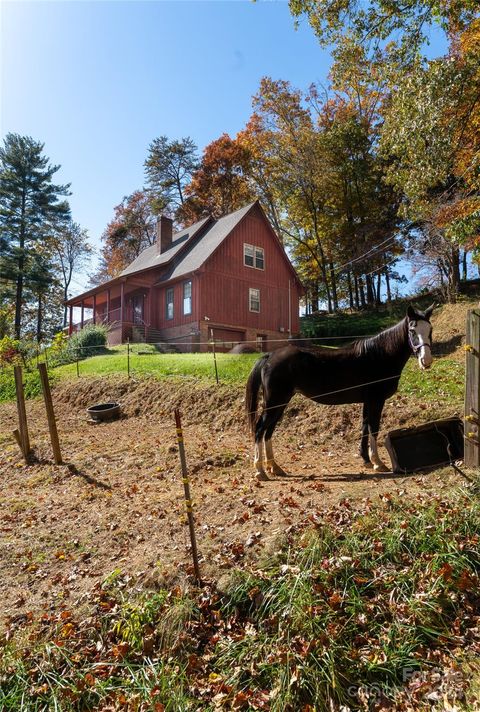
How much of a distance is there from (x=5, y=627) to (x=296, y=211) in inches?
1443

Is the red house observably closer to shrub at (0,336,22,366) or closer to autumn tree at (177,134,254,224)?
shrub at (0,336,22,366)

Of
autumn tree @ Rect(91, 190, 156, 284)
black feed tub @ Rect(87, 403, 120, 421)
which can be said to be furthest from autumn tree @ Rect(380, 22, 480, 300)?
autumn tree @ Rect(91, 190, 156, 284)

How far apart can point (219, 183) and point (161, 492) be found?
37175mm

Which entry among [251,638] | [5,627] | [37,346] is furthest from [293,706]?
[37,346]

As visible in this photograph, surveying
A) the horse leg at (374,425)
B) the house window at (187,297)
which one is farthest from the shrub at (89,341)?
the horse leg at (374,425)

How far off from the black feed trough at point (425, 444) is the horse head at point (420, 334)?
1.00 m

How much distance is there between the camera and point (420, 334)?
6.42 metres

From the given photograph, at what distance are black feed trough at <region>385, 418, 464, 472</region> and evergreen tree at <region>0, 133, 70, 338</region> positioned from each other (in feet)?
105

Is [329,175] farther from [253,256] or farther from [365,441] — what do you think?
[365,441]

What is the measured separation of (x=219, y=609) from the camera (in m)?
4.29

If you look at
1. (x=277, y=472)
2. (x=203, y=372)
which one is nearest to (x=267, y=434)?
(x=277, y=472)

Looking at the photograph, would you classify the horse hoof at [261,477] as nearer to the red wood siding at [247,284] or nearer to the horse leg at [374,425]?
the horse leg at [374,425]

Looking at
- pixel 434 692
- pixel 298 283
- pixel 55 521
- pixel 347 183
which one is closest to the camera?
pixel 434 692

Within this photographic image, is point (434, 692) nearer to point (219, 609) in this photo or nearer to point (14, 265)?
point (219, 609)
